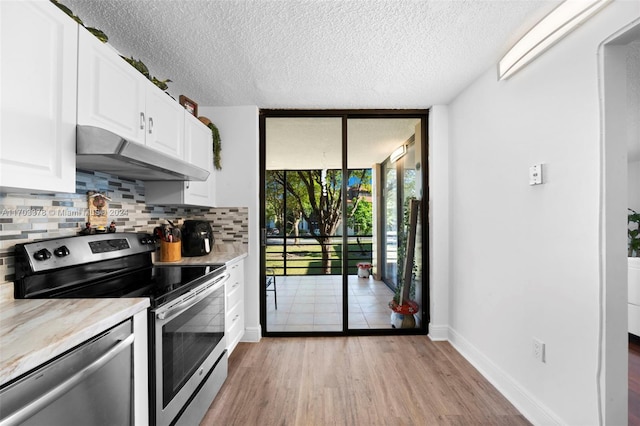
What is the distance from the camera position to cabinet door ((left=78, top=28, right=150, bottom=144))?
125cm

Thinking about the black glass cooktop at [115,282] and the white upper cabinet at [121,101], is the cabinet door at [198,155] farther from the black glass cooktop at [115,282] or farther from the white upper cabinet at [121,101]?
the black glass cooktop at [115,282]

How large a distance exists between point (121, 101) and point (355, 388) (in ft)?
7.59

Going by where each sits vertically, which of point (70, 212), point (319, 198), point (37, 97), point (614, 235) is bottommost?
point (614, 235)

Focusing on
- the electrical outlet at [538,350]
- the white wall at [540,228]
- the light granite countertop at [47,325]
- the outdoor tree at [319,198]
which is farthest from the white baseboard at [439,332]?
the light granite countertop at [47,325]

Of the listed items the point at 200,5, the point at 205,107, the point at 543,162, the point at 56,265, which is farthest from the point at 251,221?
the point at 543,162

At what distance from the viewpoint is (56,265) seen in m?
1.39

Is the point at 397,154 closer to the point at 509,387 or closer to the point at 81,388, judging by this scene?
the point at 509,387

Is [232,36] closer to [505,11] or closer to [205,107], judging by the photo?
[205,107]

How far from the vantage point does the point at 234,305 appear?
2.44m

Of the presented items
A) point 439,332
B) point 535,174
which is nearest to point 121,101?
point 535,174

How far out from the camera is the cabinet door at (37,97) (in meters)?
0.95

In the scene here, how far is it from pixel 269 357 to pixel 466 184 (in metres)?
2.31

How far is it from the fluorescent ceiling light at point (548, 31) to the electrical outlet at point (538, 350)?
169cm

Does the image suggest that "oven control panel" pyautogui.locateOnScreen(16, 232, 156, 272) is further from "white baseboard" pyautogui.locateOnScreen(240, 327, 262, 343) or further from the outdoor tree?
the outdoor tree
